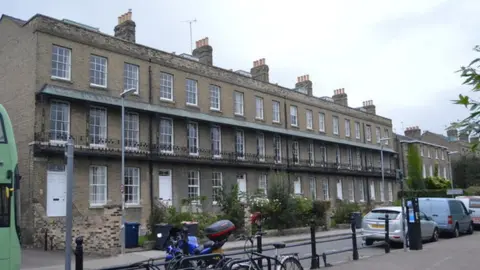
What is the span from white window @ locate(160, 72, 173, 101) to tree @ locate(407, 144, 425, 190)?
3536cm

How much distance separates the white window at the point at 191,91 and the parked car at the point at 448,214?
14712mm

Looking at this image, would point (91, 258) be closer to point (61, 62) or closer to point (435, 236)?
point (61, 62)

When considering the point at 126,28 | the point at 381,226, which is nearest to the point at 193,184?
the point at 126,28

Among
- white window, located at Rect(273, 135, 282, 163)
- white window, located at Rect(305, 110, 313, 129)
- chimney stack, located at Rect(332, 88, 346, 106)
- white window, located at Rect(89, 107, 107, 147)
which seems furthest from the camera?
chimney stack, located at Rect(332, 88, 346, 106)

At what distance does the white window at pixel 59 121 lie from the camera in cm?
2186

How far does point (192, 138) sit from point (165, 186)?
384 cm

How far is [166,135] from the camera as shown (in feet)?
89.5

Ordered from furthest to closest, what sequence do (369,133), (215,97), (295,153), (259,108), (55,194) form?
1. (369,133)
2. (295,153)
3. (259,108)
4. (215,97)
5. (55,194)

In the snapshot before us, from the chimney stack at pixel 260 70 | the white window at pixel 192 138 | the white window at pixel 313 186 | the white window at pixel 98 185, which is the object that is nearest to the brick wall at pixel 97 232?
the white window at pixel 98 185

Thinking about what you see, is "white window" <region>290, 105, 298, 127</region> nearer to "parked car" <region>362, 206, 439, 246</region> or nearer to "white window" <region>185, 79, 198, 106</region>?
"white window" <region>185, 79, 198, 106</region>

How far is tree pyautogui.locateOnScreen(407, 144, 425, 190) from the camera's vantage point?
174 feet

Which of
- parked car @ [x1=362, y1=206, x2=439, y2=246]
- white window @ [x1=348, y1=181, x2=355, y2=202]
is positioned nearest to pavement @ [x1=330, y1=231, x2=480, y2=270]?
parked car @ [x1=362, y1=206, x2=439, y2=246]

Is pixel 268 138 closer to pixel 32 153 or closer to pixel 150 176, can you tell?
pixel 150 176

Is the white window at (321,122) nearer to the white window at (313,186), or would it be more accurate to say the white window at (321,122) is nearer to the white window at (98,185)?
the white window at (313,186)
